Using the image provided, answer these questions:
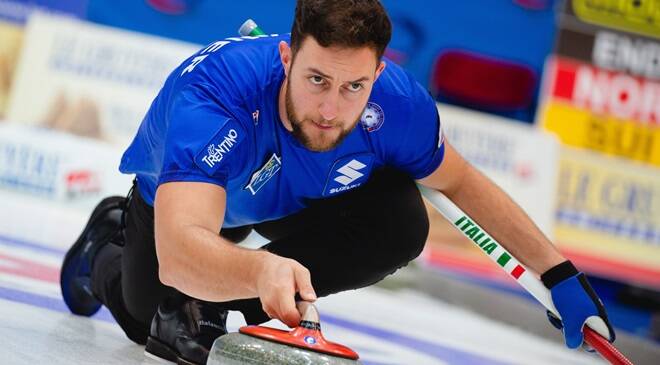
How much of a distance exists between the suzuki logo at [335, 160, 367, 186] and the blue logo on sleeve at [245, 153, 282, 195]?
0.55ft

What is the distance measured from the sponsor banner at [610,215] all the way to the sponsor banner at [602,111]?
245 millimetres

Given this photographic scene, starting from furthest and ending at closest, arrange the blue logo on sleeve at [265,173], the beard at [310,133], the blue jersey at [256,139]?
the blue logo on sleeve at [265,173] < the beard at [310,133] < the blue jersey at [256,139]

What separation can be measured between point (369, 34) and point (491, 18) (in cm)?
671

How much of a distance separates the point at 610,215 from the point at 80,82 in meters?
3.64

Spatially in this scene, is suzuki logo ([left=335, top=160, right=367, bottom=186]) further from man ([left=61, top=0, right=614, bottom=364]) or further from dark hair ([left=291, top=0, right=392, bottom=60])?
dark hair ([left=291, top=0, right=392, bottom=60])

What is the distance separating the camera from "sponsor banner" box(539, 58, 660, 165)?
8195 millimetres

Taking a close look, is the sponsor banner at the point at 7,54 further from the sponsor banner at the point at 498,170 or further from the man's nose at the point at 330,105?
the man's nose at the point at 330,105

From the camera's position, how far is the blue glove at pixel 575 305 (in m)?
2.69

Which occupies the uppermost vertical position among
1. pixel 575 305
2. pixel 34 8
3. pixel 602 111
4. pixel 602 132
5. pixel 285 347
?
pixel 285 347

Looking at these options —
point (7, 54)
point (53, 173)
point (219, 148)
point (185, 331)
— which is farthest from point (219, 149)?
point (7, 54)

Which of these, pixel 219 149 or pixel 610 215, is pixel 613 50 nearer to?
pixel 610 215

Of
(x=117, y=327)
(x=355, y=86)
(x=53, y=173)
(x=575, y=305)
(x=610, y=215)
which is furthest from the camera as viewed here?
(x=610, y=215)

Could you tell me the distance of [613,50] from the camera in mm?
8258

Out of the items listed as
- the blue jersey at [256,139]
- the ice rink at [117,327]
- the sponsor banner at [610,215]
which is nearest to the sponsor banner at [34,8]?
the ice rink at [117,327]
